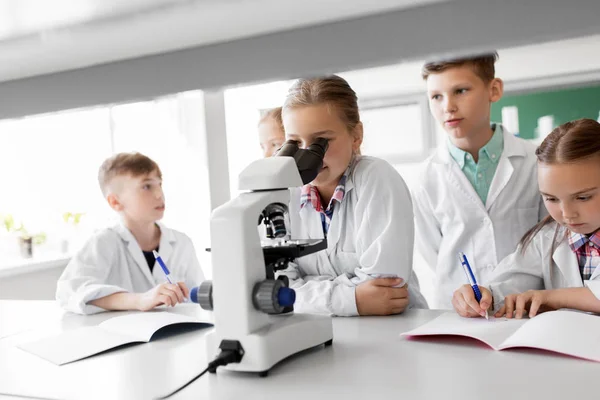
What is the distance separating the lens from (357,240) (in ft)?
4.32

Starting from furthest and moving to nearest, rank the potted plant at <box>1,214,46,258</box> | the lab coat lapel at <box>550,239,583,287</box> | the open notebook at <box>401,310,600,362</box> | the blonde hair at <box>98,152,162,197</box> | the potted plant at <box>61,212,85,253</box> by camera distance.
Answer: the potted plant at <box>61,212,85,253</box>
the potted plant at <box>1,214,46,258</box>
the blonde hair at <box>98,152,162,197</box>
the lab coat lapel at <box>550,239,583,287</box>
the open notebook at <box>401,310,600,362</box>

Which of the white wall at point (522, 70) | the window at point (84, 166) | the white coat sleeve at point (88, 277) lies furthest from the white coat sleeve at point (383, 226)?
the window at point (84, 166)

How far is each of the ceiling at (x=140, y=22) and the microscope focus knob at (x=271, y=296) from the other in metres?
0.38

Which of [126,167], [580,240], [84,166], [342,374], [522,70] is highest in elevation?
[522,70]

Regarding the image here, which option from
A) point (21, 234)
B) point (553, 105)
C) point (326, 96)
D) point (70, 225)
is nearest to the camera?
point (326, 96)

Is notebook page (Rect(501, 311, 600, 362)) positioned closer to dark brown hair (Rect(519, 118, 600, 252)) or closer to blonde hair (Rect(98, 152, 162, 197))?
dark brown hair (Rect(519, 118, 600, 252))

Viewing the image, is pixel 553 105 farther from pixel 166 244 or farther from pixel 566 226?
pixel 166 244

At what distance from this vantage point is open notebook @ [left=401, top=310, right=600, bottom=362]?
800 mm

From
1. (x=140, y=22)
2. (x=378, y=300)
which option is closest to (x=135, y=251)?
(x=378, y=300)

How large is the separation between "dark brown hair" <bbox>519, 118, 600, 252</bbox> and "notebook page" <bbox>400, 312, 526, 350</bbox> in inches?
18.4

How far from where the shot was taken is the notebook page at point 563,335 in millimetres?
790

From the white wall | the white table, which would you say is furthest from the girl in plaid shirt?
the white wall

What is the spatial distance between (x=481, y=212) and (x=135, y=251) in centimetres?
109

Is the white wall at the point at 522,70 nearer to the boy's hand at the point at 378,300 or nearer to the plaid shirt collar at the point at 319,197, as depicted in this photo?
the plaid shirt collar at the point at 319,197
